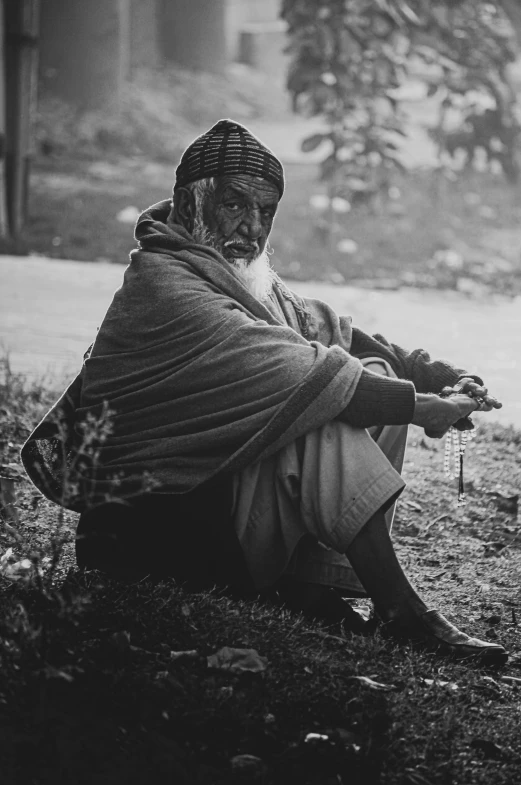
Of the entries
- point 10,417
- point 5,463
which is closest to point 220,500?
point 5,463

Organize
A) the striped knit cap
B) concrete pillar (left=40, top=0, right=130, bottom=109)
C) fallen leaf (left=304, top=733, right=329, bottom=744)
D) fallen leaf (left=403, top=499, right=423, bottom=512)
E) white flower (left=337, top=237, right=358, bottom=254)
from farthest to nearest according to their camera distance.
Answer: concrete pillar (left=40, top=0, right=130, bottom=109) → white flower (left=337, top=237, right=358, bottom=254) → fallen leaf (left=403, top=499, right=423, bottom=512) → the striped knit cap → fallen leaf (left=304, top=733, right=329, bottom=744)

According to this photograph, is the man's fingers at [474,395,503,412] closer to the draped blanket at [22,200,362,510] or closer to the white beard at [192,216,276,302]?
the draped blanket at [22,200,362,510]

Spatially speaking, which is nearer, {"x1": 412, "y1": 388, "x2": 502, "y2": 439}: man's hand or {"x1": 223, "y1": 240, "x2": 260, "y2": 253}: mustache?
{"x1": 412, "y1": 388, "x2": 502, "y2": 439}: man's hand

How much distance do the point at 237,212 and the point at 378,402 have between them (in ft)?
2.52

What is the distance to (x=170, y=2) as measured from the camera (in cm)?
1955

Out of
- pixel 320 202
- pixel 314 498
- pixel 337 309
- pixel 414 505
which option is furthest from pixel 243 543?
pixel 320 202

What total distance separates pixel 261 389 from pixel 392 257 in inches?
365

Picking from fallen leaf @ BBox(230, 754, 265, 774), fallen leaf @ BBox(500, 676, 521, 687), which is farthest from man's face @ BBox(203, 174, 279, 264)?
fallen leaf @ BBox(230, 754, 265, 774)

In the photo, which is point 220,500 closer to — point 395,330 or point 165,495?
point 165,495

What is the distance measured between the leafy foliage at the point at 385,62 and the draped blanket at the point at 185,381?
5562 millimetres

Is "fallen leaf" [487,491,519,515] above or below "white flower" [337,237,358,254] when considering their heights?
above

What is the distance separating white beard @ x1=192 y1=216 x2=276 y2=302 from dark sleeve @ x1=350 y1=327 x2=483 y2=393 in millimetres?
424

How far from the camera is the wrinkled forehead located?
11.9ft

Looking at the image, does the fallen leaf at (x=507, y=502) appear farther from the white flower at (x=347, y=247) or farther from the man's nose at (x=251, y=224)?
the white flower at (x=347, y=247)
